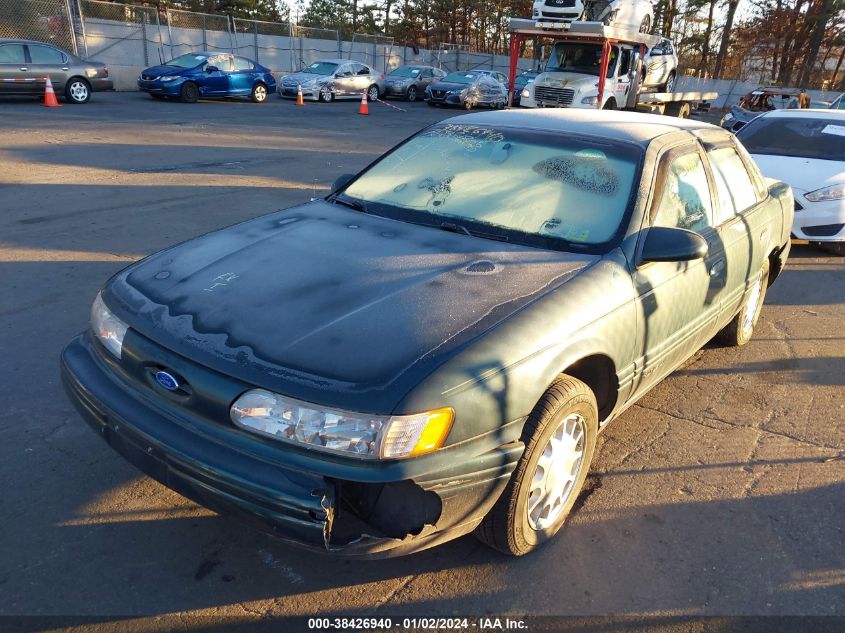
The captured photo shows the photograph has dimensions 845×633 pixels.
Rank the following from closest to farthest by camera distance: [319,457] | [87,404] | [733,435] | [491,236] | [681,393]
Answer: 1. [319,457]
2. [87,404]
3. [491,236]
4. [733,435]
5. [681,393]

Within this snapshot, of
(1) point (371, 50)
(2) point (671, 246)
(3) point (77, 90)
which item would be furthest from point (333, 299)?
(1) point (371, 50)

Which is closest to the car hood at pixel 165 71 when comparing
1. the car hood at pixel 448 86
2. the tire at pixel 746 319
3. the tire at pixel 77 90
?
the tire at pixel 77 90

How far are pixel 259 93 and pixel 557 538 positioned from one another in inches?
868

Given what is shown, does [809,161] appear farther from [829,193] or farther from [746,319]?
[746,319]

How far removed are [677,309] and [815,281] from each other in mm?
4568

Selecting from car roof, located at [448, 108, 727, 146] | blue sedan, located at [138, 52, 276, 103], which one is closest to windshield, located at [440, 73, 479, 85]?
blue sedan, located at [138, 52, 276, 103]

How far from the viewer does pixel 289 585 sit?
8.52ft

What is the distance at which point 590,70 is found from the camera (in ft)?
61.3

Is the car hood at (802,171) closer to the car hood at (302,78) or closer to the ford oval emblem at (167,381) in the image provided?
the ford oval emblem at (167,381)

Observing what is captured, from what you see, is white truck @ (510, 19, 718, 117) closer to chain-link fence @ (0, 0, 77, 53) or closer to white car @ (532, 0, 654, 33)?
white car @ (532, 0, 654, 33)

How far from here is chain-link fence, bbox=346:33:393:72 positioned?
34.9 metres

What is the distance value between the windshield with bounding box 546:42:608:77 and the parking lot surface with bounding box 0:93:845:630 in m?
14.3

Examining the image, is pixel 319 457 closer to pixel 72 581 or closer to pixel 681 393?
pixel 72 581

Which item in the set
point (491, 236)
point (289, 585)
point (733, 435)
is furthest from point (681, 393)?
point (289, 585)
